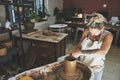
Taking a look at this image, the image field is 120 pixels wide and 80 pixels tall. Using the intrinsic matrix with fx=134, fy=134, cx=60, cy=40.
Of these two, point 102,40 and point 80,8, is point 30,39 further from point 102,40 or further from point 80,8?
point 80,8

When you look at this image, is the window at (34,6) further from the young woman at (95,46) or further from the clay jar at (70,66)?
the clay jar at (70,66)

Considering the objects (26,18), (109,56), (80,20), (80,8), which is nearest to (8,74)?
(26,18)

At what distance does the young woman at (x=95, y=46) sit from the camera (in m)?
1.42

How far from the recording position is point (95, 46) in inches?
58.7

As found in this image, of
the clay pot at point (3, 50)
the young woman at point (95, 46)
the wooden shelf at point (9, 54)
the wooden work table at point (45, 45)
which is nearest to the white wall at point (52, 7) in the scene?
the wooden work table at point (45, 45)

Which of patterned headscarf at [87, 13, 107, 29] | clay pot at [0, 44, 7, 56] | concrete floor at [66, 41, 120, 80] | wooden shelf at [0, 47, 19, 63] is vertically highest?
patterned headscarf at [87, 13, 107, 29]

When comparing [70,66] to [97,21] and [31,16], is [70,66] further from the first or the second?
[31,16]

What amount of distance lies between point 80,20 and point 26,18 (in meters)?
2.51

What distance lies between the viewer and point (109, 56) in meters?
3.66

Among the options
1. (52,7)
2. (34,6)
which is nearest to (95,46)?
(34,6)

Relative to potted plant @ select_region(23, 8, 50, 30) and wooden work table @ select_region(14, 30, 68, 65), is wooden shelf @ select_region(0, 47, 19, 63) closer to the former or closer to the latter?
wooden work table @ select_region(14, 30, 68, 65)

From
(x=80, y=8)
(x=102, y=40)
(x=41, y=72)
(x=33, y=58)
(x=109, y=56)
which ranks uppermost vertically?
(x=80, y=8)

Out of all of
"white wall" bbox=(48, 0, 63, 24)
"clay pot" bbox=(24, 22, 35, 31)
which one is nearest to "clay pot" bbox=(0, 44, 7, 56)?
"clay pot" bbox=(24, 22, 35, 31)

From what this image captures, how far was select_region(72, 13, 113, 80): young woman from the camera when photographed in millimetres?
1424
